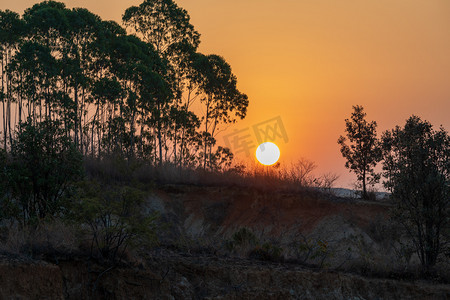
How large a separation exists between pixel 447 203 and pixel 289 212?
36.1ft

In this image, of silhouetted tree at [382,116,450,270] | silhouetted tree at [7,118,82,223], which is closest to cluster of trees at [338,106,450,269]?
silhouetted tree at [382,116,450,270]

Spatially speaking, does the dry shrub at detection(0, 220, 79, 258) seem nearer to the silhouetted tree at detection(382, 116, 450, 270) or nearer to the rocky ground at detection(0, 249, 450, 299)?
the rocky ground at detection(0, 249, 450, 299)

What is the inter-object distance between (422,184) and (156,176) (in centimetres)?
1801

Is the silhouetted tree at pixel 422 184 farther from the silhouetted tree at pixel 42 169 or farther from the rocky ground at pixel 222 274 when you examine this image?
the silhouetted tree at pixel 42 169

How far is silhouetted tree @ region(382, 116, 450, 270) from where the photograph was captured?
Result: 21734mm

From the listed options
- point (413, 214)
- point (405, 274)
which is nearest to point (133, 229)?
point (405, 274)

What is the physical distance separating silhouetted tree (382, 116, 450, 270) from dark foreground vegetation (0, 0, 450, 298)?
0.18ft

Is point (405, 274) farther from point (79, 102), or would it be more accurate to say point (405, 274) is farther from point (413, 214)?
point (79, 102)

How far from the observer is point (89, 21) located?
42938 millimetres

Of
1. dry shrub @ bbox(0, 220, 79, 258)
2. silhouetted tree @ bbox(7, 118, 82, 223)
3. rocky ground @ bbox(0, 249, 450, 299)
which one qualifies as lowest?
rocky ground @ bbox(0, 249, 450, 299)

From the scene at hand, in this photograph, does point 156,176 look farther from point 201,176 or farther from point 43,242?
point 43,242

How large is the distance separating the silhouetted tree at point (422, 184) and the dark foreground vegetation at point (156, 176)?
0.05 m

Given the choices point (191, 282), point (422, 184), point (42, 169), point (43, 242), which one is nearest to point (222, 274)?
point (191, 282)

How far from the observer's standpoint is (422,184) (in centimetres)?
2219
